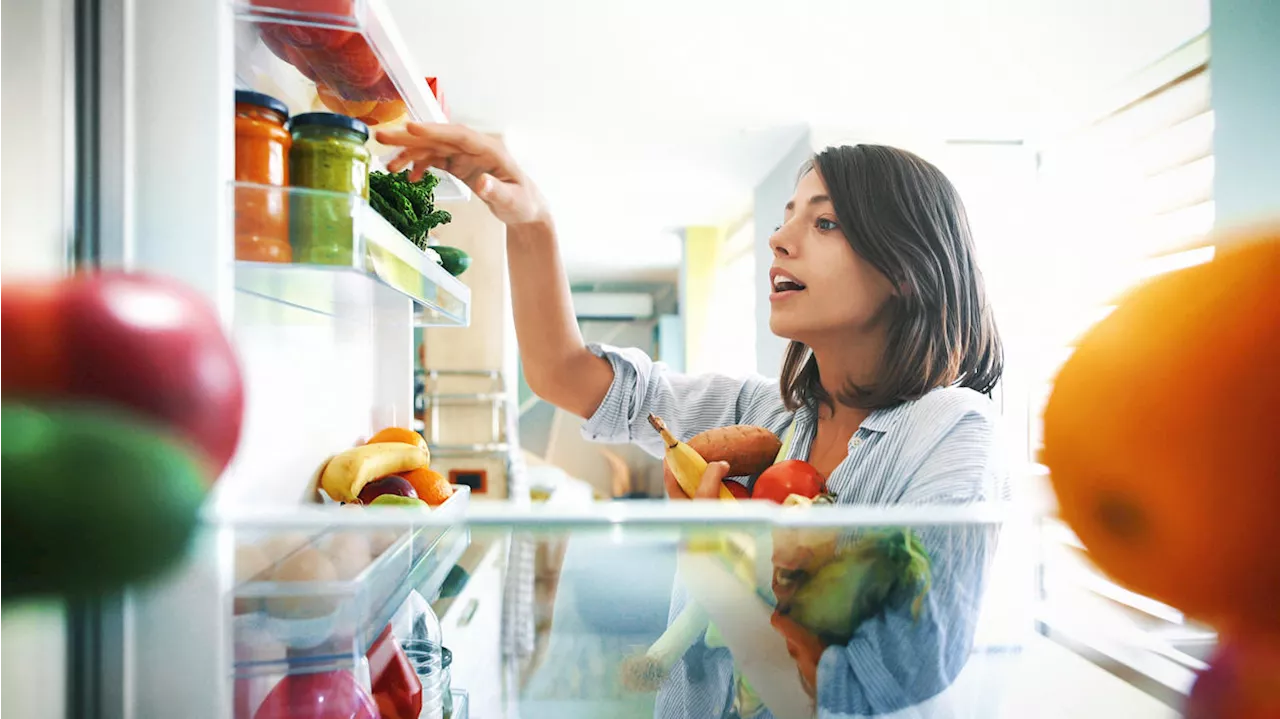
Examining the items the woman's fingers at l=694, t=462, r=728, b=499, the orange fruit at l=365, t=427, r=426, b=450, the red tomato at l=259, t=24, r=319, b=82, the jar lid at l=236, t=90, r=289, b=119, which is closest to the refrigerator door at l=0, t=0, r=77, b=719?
the jar lid at l=236, t=90, r=289, b=119

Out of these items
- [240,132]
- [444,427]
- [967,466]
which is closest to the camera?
[240,132]

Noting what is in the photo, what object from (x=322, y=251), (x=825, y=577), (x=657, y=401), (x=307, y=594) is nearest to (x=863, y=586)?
(x=825, y=577)

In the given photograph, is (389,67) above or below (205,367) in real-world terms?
above

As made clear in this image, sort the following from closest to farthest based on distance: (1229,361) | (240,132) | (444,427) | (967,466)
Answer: (1229,361)
(240,132)
(967,466)
(444,427)

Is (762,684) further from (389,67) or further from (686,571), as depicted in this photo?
(389,67)

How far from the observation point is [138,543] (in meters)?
0.12

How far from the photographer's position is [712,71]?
180 centimetres

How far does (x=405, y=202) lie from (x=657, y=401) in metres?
0.38

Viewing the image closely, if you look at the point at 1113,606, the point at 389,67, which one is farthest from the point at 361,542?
the point at 389,67

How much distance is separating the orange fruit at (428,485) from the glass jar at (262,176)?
0.30 metres

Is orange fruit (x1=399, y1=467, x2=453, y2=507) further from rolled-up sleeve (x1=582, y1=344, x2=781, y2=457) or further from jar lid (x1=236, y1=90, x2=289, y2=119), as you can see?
jar lid (x1=236, y1=90, x2=289, y2=119)

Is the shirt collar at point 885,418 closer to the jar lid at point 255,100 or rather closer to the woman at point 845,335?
the woman at point 845,335

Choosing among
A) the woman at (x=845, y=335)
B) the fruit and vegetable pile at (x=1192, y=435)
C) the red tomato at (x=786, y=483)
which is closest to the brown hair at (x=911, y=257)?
the woman at (x=845, y=335)

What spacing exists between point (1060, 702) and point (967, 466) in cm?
25
